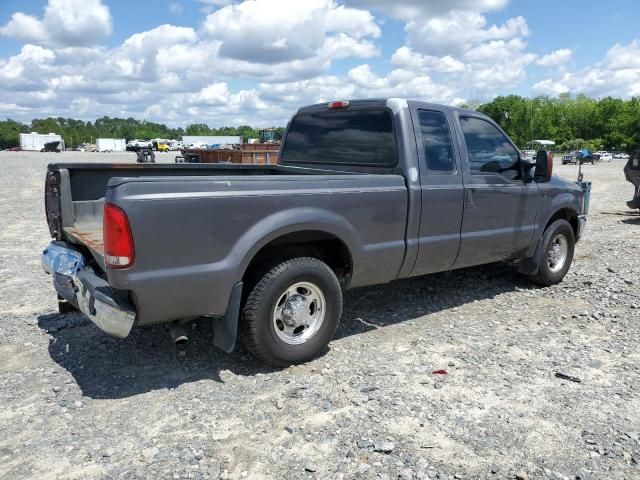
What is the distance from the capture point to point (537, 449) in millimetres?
3189

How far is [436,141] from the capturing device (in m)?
5.02

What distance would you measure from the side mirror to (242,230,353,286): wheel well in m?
2.58

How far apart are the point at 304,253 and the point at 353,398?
46.7 inches

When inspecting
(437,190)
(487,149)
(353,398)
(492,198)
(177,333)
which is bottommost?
(353,398)

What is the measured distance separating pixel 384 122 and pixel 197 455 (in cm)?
315

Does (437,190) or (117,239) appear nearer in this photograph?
(117,239)

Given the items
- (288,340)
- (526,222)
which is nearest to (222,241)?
(288,340)

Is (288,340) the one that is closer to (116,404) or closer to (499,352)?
(116,404)

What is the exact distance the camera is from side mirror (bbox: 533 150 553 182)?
5.70 meters

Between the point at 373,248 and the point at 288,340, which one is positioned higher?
the point at 373,248

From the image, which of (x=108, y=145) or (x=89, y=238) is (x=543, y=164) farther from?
(x=108, y=145)

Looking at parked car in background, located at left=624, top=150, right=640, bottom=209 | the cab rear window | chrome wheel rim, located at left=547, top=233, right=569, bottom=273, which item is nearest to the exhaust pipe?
the cab rear window

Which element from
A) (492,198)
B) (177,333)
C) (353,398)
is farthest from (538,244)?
(177,333)

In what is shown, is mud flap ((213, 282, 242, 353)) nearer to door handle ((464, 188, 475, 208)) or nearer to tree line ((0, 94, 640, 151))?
door handle ((464, 188, 475, 208))
